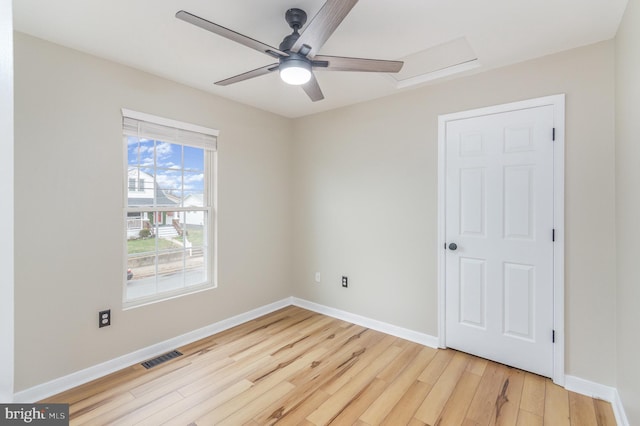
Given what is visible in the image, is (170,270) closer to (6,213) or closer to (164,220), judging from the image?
(164,220)

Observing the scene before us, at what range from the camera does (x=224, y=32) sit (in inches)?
60.7

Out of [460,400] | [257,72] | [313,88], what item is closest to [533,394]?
[460,400]

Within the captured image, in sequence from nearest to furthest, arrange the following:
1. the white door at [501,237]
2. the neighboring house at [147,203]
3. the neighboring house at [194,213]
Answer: the white door at [501,237]
the neighboring house at [147,203]
the neighboring house at [194,213]

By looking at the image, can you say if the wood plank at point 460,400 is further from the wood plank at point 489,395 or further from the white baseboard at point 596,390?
the white baseboard at point 596,390

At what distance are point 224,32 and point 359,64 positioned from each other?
0.82 metres

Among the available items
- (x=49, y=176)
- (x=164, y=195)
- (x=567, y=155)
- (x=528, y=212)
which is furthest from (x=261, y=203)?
(x=567, y=155)

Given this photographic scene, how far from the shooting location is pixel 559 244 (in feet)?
7.37

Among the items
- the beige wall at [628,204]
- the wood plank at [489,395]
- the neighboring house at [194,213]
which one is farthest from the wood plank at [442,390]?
the neighboring house at [194,213]

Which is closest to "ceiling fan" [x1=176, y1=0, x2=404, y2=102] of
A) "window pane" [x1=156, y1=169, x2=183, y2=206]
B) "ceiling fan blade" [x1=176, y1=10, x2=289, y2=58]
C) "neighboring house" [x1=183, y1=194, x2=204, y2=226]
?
"ceiling fan blade" [x1=176, y1=10, x2=289, y2=58]

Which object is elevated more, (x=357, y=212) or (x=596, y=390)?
(x=357, y=212)

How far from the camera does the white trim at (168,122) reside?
8.29 feet

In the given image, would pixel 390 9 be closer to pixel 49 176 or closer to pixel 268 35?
pixel 268 35

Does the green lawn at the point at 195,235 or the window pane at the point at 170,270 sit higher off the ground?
the green lawn at the point at 195,235

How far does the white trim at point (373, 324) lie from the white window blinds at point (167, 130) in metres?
2.27
